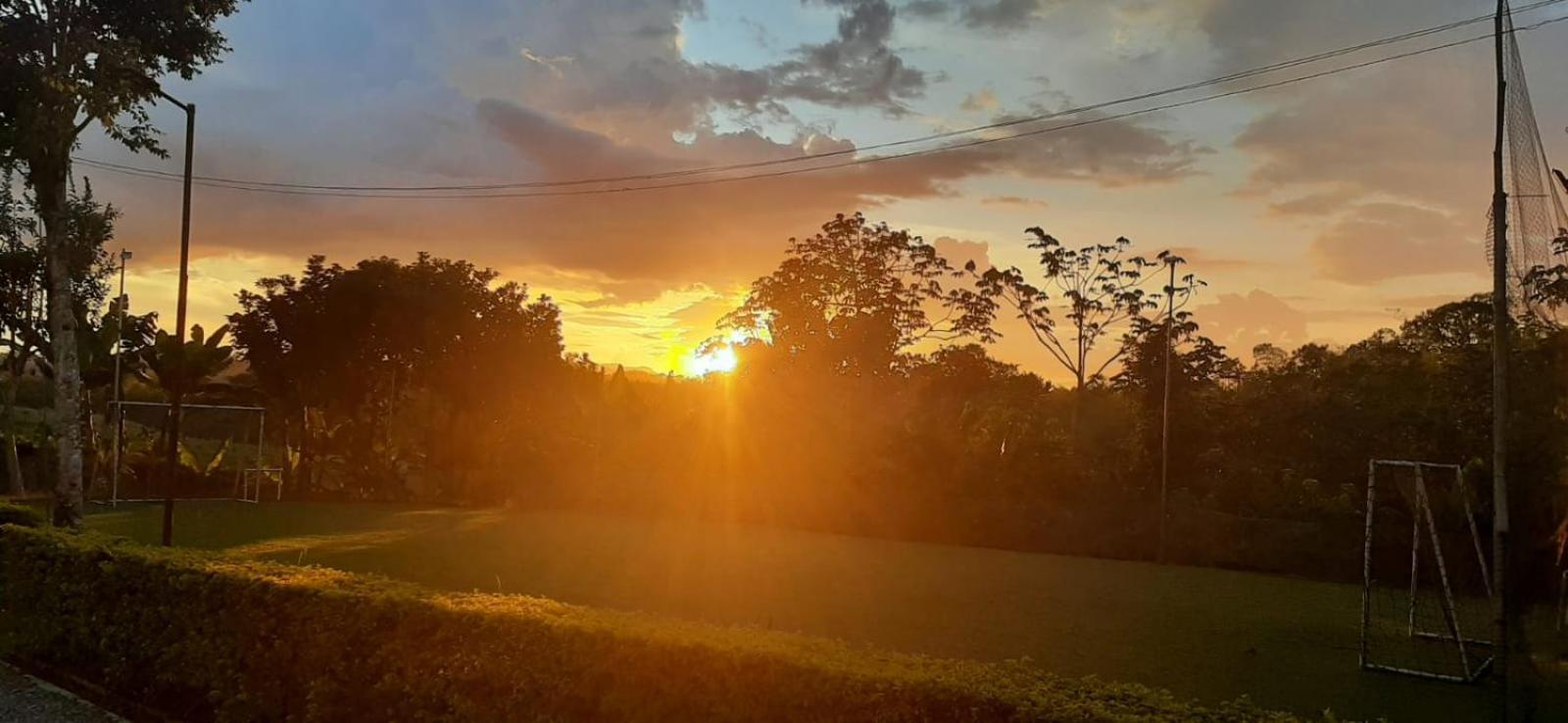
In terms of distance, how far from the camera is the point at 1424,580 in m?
19.0

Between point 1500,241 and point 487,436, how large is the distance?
90.9ft

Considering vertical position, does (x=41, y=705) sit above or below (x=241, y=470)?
above

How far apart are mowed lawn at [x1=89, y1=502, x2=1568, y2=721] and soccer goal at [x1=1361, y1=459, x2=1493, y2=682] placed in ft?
1.57

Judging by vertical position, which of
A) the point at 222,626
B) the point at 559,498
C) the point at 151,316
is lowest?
the point at 559,498

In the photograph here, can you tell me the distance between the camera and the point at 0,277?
73.5 feet

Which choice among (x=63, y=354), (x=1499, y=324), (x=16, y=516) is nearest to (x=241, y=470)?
(x=63, y=354)

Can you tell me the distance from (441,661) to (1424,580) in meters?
19.7

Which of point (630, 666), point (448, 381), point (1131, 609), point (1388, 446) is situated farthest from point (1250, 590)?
point (448, 381)

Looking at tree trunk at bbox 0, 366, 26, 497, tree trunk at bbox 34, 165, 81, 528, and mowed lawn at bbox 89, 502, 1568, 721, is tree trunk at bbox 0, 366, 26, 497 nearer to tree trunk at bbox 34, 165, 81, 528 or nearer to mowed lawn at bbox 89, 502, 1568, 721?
mowed lawn at bbox 89, 502, 1568, 721

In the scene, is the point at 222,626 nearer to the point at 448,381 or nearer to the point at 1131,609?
the point at 1131,609

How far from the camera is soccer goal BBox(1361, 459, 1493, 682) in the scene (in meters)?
9.55

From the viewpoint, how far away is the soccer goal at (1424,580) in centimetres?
955

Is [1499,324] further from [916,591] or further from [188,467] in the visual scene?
[188,467]

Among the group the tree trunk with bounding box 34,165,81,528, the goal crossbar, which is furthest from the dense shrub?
the goal crossbar
